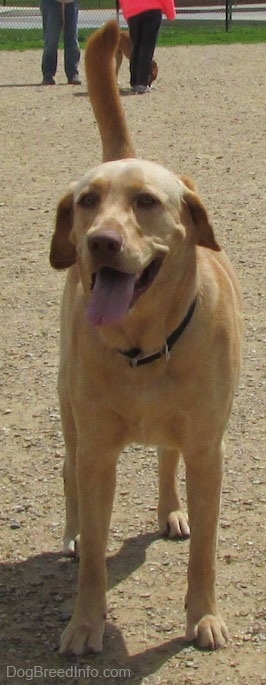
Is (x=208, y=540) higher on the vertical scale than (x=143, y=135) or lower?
higher

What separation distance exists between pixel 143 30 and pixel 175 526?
1172 cm

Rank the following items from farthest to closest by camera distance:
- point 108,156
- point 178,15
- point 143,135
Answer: point 178,15
point 143,135
point 108,156

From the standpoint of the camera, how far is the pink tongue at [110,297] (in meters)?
3.31

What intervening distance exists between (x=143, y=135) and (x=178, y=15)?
21.2 metres

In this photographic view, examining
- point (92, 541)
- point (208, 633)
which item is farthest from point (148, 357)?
point (208, 633)

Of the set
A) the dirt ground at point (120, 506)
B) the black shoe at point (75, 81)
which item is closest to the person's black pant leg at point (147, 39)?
the black shoe at point (75, 81)

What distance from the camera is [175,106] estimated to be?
46.5 feet

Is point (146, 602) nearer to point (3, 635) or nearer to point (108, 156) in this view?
point (3, 635)

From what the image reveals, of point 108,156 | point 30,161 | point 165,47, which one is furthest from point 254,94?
point 108,156

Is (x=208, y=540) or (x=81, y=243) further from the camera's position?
(x=208, y=540)

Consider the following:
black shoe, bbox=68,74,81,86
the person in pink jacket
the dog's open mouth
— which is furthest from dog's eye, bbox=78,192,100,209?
black shoe, bbox=68,74,81,86

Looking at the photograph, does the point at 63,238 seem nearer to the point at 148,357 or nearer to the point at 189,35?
the point at 148,357

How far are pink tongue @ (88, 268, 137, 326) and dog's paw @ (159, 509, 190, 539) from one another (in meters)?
1.31

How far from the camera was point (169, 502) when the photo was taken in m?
4.48
